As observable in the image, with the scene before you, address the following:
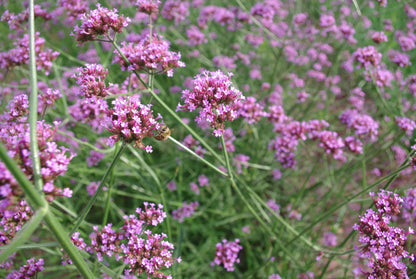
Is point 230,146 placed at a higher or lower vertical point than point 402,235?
higher

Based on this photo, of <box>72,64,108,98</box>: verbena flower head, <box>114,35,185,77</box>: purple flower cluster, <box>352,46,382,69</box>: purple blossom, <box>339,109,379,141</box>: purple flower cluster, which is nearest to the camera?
<box>72,64,108,98</box>: verbena flower head

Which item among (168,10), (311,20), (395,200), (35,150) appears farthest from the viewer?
(311,20)

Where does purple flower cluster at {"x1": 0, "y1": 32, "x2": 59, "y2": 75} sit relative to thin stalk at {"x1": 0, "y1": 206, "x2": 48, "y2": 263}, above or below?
above

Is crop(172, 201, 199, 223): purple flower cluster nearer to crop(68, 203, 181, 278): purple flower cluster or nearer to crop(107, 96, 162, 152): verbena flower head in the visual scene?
crop(68, 203, 181, 278): purple flower cluster

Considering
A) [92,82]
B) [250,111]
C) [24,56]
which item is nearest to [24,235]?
[92,82]

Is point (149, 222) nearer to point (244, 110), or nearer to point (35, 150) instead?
point (35, 150)

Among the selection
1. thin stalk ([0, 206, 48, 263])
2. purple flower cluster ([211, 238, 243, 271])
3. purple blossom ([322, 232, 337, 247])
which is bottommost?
thin stalk ([0, 206, 48, 263])

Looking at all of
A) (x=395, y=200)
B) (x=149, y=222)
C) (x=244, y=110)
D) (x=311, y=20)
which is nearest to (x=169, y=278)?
(x=149, y=222)

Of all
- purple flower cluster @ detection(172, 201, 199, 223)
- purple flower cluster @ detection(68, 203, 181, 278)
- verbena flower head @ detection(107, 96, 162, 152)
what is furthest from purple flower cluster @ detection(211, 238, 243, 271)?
verbena flower head @ detection(107, 96, 162, 152)
